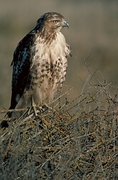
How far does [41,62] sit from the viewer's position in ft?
21.5

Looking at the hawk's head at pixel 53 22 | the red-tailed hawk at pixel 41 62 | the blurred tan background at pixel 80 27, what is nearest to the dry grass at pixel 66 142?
the red-tailed hawk at pixel 41 62

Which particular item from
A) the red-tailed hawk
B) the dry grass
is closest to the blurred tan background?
the red-tailed hawk

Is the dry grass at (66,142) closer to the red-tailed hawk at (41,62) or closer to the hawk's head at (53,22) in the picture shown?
the red-tailed hawk at (41,62)

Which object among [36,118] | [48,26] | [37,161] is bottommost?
[37,161]

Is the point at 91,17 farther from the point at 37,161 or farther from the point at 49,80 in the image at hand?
the point at 37,161

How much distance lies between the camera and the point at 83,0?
25422 mm

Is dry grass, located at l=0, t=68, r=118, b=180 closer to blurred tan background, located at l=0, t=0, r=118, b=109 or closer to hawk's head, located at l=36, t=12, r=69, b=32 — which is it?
hawk's head, located at l=36, t=12, r=69, b=32

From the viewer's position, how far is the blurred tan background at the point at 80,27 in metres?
14.0

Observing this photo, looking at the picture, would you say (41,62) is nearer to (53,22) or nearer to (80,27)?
(53,22)

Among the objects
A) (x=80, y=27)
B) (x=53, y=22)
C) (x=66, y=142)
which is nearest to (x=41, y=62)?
(x=53, y=22)

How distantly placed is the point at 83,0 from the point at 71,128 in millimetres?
20564

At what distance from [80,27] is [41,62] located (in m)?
12.4

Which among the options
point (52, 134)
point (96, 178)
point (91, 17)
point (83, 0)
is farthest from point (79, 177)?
point (83, 0)

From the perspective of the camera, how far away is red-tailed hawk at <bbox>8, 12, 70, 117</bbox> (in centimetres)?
658
